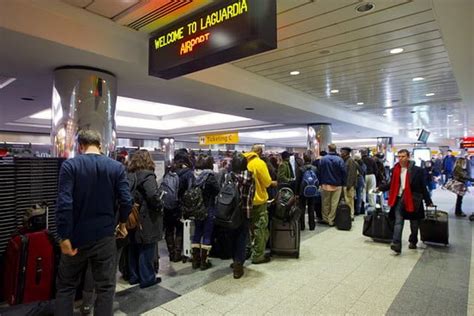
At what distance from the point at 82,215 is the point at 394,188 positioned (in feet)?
13.8

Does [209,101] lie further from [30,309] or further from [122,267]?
[30,309]

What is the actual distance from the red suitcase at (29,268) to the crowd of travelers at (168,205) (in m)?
0.37

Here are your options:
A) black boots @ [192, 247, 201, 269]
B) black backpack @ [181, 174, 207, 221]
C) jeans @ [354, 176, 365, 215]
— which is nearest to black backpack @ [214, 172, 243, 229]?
black backpack @ [181, 174, 207, 221]

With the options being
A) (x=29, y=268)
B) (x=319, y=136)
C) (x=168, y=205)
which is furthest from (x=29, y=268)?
(x=319, y=136)

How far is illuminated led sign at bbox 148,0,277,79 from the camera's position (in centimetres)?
240

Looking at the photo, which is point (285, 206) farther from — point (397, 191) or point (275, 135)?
point (275, 135)

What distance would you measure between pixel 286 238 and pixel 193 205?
4.82 ft

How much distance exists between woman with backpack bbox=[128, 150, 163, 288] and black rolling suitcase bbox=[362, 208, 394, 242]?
3.52 meters

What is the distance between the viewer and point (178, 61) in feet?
10.0

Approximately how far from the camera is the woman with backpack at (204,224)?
12.9 feet

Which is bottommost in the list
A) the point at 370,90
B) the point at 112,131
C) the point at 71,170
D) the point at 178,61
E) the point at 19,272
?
the point at 19,272

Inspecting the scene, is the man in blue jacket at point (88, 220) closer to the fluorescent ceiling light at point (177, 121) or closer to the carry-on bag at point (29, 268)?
the carry-on bag at point (29, 268)

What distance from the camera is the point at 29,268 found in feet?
8.07

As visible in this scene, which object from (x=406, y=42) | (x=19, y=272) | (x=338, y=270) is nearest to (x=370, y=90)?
(x=406, y=42)
